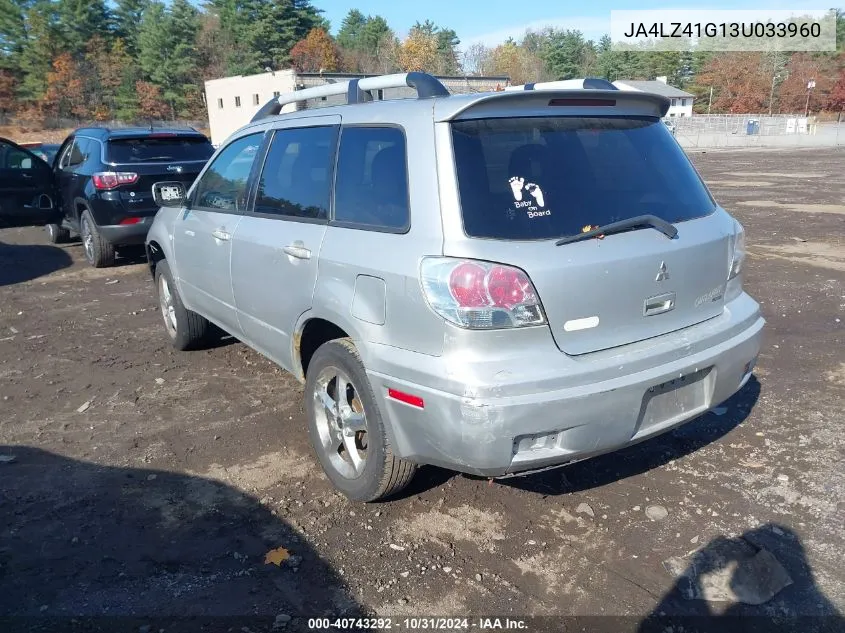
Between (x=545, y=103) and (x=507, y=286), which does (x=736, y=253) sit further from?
(x=507, y=286)

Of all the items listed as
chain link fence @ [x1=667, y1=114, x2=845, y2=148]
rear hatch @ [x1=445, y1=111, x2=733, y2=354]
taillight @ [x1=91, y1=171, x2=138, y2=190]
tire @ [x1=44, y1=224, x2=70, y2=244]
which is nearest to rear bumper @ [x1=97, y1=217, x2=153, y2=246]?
taillight @ [x1=91, y1=171, x2=138, y2=190]

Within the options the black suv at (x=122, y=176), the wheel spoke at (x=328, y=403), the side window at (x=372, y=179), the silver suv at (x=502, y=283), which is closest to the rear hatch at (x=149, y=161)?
the black suv at (x=122, y=176)

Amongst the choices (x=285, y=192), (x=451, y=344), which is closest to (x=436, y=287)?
(x=451, y=344)

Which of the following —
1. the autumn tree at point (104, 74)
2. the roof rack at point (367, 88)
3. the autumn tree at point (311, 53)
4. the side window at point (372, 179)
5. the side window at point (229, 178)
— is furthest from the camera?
the autumn tree at point (311, 53)

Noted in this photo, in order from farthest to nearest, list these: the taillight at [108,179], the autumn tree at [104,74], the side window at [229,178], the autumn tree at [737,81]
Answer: the autumn tree at [737,81] → the autumn tree at [104,74] → the taillight at [108,179] → the side window at [229,178]

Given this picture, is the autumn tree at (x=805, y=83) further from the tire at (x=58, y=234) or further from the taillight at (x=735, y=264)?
the taillight at (x=735, y=264)

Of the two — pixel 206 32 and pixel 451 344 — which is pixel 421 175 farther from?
pixel 206 32

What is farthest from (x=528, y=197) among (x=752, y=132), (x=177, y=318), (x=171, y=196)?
(x=752, y=132)

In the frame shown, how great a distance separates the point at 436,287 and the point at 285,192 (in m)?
1.60

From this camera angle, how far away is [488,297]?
2635mm

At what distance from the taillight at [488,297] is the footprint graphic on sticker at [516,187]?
35cm

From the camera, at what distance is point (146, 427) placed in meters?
4.43

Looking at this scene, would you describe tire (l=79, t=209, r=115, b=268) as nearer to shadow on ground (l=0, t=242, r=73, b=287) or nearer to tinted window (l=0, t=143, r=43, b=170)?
shadow on ground (l=0, t=242, r=73, b=287)

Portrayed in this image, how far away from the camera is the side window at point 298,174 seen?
141 inches
